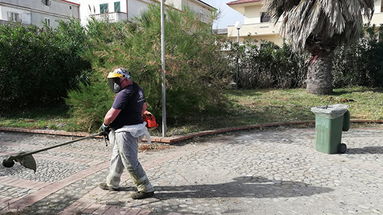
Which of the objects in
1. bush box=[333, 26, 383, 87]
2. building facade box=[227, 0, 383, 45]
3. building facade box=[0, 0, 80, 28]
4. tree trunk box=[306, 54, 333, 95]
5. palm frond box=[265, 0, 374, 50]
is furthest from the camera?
building facade box=[0, 0, 80, 28]

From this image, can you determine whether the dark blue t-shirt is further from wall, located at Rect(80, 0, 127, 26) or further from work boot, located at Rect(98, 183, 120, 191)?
wall, located at Rect(80, 0, 127, 26)

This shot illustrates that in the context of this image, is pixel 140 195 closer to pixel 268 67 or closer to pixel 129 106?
pixel 129 106

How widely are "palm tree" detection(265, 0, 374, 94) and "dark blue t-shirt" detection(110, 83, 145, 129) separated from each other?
33.7ft

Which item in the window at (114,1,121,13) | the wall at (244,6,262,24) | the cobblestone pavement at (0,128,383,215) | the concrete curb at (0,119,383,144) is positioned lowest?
the cobblestone pavement at (0,128,383,215)

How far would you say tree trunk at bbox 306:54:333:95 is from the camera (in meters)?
13.5

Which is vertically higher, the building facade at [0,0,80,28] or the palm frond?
the building facade at [0,0,80,28]

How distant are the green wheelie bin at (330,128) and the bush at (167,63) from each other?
2.83 meters

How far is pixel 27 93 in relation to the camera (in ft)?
34.4

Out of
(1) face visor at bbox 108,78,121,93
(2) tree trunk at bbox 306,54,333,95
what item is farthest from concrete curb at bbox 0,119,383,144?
(2) tree trunk at bbox 306,54,333,95

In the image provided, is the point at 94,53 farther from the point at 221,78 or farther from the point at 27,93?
the point at 27,93

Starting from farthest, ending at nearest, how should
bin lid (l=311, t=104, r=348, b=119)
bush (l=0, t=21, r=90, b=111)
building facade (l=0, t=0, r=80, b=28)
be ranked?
building facade (l=0, t=0, r=80, b=28) < bush (l=0, t=21, r=90, b=111) < bin lid (l=311, t=104, r=348, b=119)

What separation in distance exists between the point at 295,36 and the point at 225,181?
33.3ft

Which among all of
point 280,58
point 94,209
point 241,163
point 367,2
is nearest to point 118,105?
point 94,209

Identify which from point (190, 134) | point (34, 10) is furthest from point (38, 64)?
point (34, 10)
